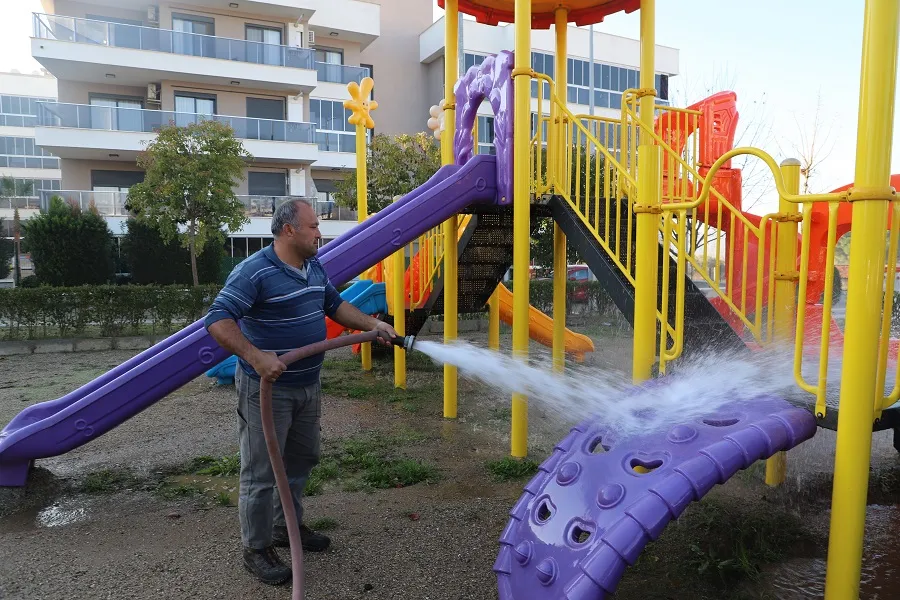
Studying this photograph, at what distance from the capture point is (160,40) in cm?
2408

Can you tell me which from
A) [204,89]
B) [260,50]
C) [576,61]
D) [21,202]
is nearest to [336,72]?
[260,50]

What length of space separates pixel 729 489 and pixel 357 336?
121 inches

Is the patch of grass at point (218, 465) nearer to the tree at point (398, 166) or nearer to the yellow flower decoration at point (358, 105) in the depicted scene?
the yellow flower decoration at point (358, 105)

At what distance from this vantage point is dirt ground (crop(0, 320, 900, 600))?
329 cm

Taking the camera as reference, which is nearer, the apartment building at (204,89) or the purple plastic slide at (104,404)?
the purple plastic slide at (104,404)

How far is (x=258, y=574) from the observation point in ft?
Result: 10.9

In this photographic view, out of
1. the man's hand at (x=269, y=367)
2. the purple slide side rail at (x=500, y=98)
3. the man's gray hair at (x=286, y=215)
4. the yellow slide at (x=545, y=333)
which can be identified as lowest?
the yellow slide at (x=545, y=333)

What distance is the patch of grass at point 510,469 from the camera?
4977 millimetres

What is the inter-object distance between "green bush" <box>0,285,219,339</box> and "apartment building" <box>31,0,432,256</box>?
27.5 ft

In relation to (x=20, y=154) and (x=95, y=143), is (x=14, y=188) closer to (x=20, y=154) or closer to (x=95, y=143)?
(x=20, y=154)

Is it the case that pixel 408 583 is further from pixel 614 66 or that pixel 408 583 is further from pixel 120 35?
pixel 614 66

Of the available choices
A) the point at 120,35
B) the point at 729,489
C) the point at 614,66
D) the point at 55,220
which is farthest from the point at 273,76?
the point at 729,489

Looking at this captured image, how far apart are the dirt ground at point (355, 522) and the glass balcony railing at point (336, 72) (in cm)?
2521

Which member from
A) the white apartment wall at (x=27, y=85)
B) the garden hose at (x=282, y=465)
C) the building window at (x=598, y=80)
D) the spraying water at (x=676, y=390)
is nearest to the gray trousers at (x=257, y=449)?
the garden hose at (x=282, y=465)
